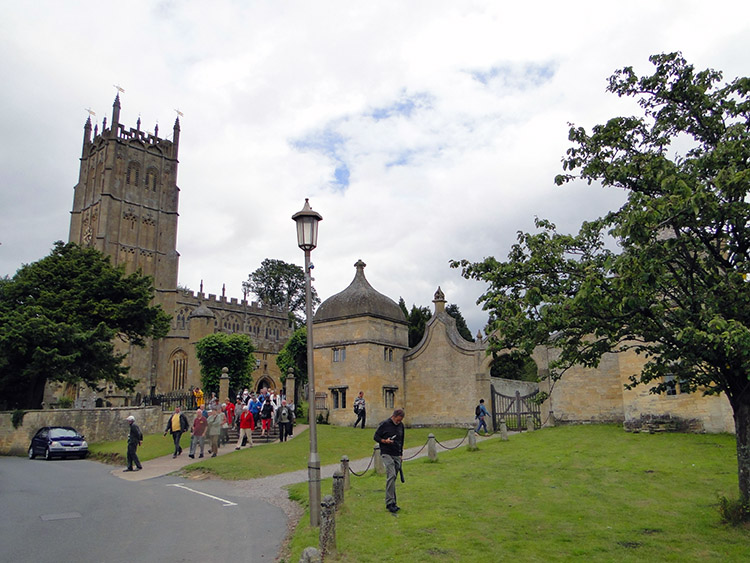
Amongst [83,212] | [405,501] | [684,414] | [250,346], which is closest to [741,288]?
[405,501]

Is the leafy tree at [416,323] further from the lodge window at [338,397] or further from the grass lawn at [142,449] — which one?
Result: the grass lawn at [142,449]

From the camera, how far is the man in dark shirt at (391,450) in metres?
9.69

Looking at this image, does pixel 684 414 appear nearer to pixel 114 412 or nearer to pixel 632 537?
pixel 632 537

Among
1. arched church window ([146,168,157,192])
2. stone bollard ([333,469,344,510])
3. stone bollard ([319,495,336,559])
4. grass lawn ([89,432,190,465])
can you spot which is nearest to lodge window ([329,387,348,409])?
grass lawn ([89,432,190,465])

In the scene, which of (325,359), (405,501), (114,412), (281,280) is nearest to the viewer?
(405,501)

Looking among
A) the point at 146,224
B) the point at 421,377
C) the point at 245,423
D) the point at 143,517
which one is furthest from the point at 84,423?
the point at 146,224

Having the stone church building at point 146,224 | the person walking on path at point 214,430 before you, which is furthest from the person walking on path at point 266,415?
the stone church building at point 146,224

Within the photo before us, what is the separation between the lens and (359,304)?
28859mm

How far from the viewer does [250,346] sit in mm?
35906

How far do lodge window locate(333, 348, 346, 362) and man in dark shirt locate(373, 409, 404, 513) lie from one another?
18577mm

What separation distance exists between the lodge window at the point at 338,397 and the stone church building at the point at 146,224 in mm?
34727

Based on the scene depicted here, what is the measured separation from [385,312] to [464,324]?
83.9 ft

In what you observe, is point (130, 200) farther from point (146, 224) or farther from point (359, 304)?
point (359, 304)

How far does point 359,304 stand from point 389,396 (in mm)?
5001
